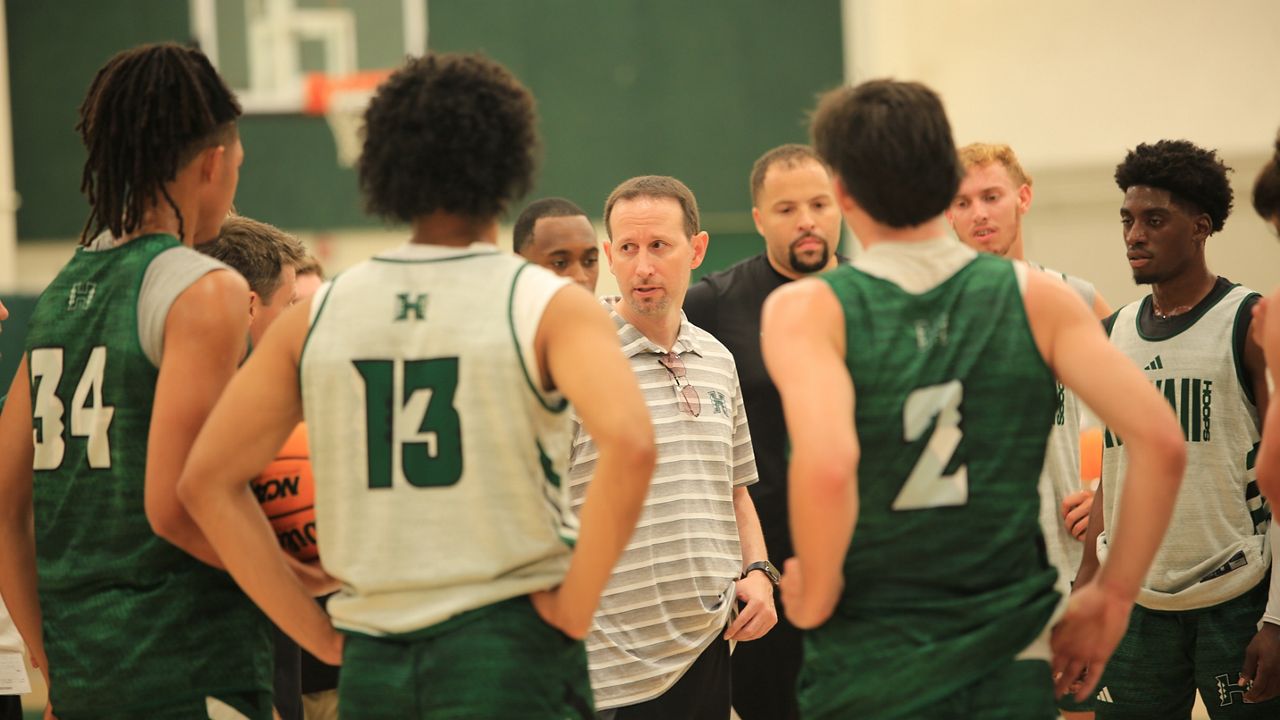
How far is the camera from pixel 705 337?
4.04 metres

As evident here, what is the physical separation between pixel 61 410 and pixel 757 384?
102 inches

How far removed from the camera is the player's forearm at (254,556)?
238 centimetres

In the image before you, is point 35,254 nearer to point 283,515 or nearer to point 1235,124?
point 283,515

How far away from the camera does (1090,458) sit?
517cm

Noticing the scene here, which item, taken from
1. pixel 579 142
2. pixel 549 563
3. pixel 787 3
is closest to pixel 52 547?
pixel 549 563

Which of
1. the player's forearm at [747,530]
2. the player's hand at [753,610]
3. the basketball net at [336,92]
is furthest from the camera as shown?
the basketball net at [336,92]

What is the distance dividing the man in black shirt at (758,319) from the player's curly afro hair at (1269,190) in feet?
6.02

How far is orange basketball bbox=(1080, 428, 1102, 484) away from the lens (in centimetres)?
510

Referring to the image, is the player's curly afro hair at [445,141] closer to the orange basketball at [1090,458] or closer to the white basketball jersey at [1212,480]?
the white basketball jersey at [1212,480]

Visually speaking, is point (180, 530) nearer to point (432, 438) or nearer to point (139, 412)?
point (139, 412)

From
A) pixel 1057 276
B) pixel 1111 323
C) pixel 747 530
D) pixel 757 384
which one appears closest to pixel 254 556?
pixel 747 530

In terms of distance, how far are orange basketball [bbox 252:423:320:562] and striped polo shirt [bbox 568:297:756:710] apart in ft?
3.01

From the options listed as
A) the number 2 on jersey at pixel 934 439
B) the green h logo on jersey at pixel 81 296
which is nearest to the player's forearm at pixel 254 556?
the green h logo on jersey at pixel 81 296

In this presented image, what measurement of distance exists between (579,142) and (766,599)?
8978mm
